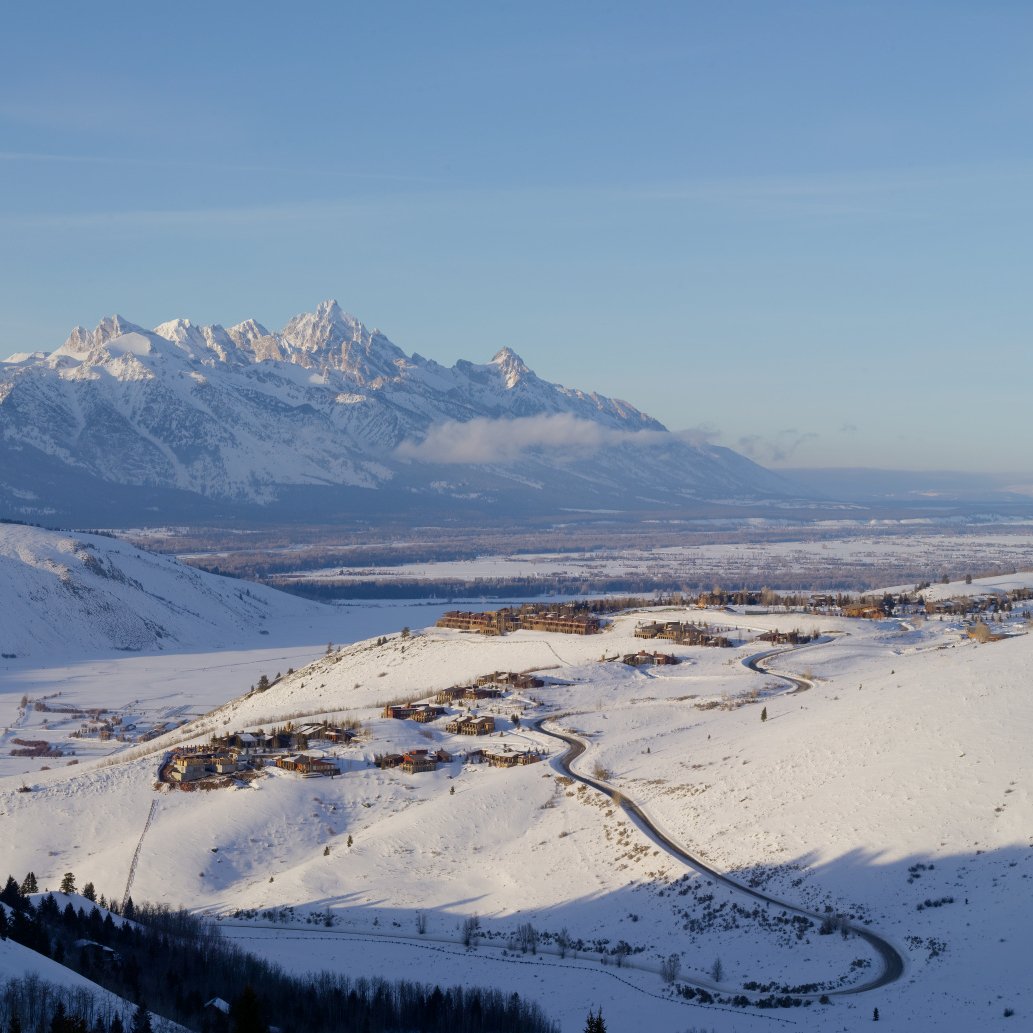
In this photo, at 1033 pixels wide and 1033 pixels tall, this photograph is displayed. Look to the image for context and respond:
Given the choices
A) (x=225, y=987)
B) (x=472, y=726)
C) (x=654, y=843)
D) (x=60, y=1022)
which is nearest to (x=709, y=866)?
(x=654, y=843)

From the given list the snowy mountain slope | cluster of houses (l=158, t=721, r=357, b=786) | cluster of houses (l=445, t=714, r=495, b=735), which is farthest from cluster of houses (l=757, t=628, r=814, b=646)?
the snowy mountain slope

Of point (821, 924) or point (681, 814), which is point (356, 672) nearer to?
point (681, 814)

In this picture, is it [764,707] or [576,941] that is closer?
[576,941]

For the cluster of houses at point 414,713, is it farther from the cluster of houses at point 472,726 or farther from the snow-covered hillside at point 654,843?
the cluster of houses at point 472,726

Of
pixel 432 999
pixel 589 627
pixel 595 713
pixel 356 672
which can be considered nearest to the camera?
pixel 432 999

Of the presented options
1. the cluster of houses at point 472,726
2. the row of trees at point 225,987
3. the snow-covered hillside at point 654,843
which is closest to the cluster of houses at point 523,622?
the snow-covered hillside at point 654,843

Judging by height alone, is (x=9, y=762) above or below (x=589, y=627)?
below

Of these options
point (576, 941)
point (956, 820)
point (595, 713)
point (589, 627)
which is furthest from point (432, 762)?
point (589, 627)
